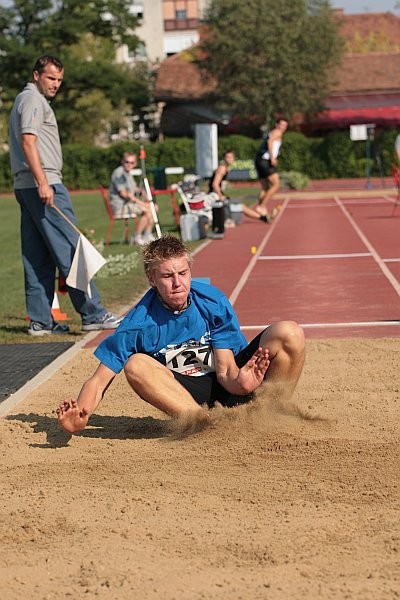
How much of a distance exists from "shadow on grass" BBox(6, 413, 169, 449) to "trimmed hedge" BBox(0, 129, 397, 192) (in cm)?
4063

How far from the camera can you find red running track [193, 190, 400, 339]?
10.4 m

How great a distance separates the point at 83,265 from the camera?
961 cm

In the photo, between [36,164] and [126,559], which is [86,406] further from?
[36,164]

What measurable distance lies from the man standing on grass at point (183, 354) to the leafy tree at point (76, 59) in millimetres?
57707

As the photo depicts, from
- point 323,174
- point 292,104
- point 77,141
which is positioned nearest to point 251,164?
point 323,174

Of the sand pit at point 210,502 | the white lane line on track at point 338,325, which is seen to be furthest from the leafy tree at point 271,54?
the sand pit at point 210,502

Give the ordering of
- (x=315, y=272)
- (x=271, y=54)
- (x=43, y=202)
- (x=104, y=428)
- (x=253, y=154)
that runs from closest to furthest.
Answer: (x=104, y=428) < (x=43, y=202) < (x=315, y=272) < (x=253, y=154) < (x=271, y=54)

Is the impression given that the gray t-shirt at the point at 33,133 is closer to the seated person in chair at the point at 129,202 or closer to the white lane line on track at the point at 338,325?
the white lane line on track at the point at 338,325

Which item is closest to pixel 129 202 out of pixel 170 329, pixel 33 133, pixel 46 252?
pixel 46 252

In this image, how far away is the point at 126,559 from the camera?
4277 mm

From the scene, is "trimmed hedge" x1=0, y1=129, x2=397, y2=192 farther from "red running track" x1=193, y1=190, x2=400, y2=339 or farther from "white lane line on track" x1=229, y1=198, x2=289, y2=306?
"white lane line on track" x1=229, y1=198, x2=289, y2=306

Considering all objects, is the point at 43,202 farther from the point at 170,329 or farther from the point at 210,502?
the point at 210,502

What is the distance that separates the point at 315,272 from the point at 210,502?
9.47 m

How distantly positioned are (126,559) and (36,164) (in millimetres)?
5722
